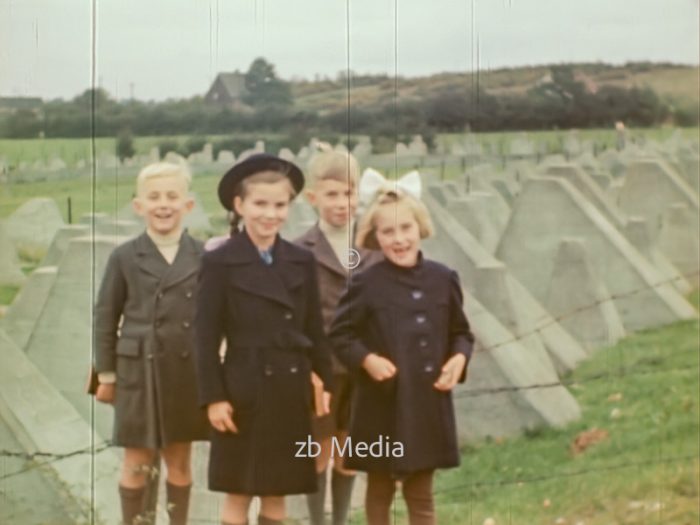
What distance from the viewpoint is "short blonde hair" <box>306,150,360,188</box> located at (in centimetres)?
588

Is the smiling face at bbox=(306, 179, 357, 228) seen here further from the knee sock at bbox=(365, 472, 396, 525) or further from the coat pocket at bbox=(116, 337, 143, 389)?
the knee sock at bbox=(365, 472, 396, 525)

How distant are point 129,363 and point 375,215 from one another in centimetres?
106

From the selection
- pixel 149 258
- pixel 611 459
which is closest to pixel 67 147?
pixel 149 258

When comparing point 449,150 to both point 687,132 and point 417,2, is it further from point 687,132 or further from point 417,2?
point 687,132

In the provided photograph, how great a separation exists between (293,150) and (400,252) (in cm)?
54

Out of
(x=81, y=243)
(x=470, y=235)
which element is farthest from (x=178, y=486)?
(x=470, y=235)

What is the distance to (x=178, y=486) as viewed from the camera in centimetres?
595

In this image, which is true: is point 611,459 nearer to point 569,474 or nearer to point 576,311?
point 569,474

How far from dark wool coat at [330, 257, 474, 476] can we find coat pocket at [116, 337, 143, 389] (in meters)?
0.72

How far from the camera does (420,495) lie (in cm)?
595

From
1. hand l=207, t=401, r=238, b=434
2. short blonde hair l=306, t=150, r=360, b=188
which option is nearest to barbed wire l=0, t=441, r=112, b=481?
hand l=207, t=401, r=238, b=434

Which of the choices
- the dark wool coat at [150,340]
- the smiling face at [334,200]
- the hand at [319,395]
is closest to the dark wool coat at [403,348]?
the hand at [319,395]

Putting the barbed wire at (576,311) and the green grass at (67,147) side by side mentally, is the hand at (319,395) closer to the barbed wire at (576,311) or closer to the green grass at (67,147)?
the barbed wire at (576,311)

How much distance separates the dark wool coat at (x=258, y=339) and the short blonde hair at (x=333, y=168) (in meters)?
0.28
